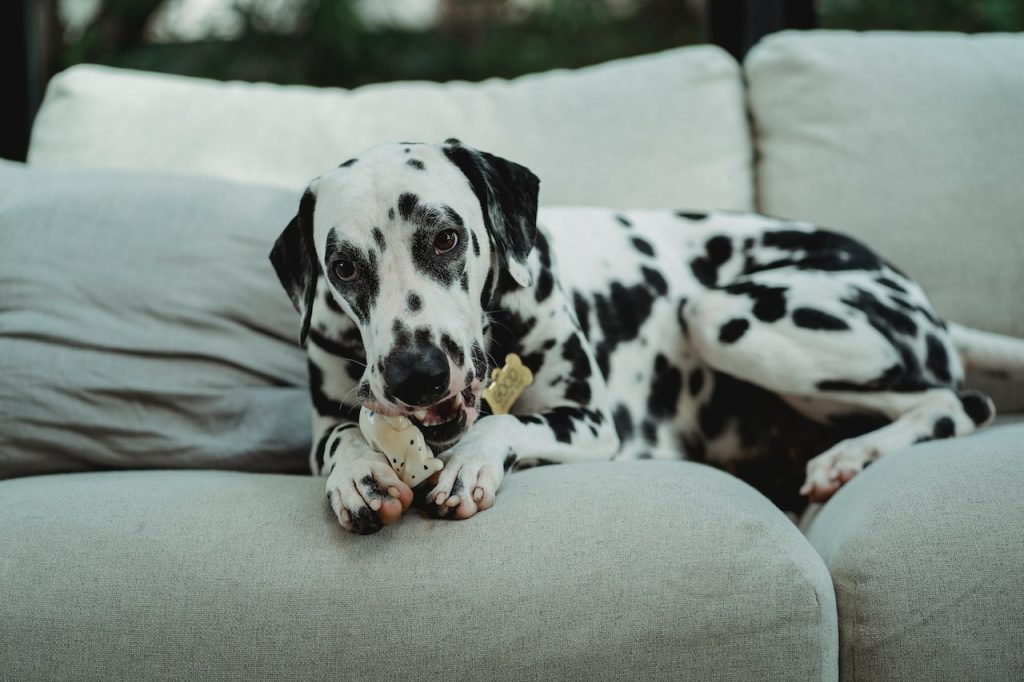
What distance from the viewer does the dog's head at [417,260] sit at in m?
1.42

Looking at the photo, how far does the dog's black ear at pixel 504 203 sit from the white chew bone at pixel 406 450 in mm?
395

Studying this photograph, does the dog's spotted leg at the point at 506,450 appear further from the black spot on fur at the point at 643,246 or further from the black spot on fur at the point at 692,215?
the black spot on fur at the point at 692,215

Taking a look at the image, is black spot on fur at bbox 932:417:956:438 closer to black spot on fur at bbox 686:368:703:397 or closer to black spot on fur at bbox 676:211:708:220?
black spot on fur at bbox 686:368:703:397

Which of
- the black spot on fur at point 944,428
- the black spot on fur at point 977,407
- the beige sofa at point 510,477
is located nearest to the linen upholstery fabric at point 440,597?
the beige sofa at point 510,477

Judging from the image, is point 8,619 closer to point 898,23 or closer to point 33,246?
point 33,246

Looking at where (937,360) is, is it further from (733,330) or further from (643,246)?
(643,246)

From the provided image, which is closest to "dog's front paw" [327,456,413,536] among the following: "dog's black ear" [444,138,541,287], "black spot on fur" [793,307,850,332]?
"dog's black ear" [444,138,541,287]

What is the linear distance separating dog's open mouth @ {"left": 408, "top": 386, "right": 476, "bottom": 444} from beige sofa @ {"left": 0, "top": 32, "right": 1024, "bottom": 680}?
5.8 inches

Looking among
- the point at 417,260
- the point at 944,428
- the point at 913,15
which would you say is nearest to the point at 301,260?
the point at 417,260

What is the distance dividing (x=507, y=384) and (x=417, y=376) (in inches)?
17.9

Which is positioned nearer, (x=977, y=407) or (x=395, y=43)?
(x=977, y=407)

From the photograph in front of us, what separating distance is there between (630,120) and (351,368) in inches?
48.3

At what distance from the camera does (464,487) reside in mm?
1395

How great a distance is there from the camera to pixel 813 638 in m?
1.21
